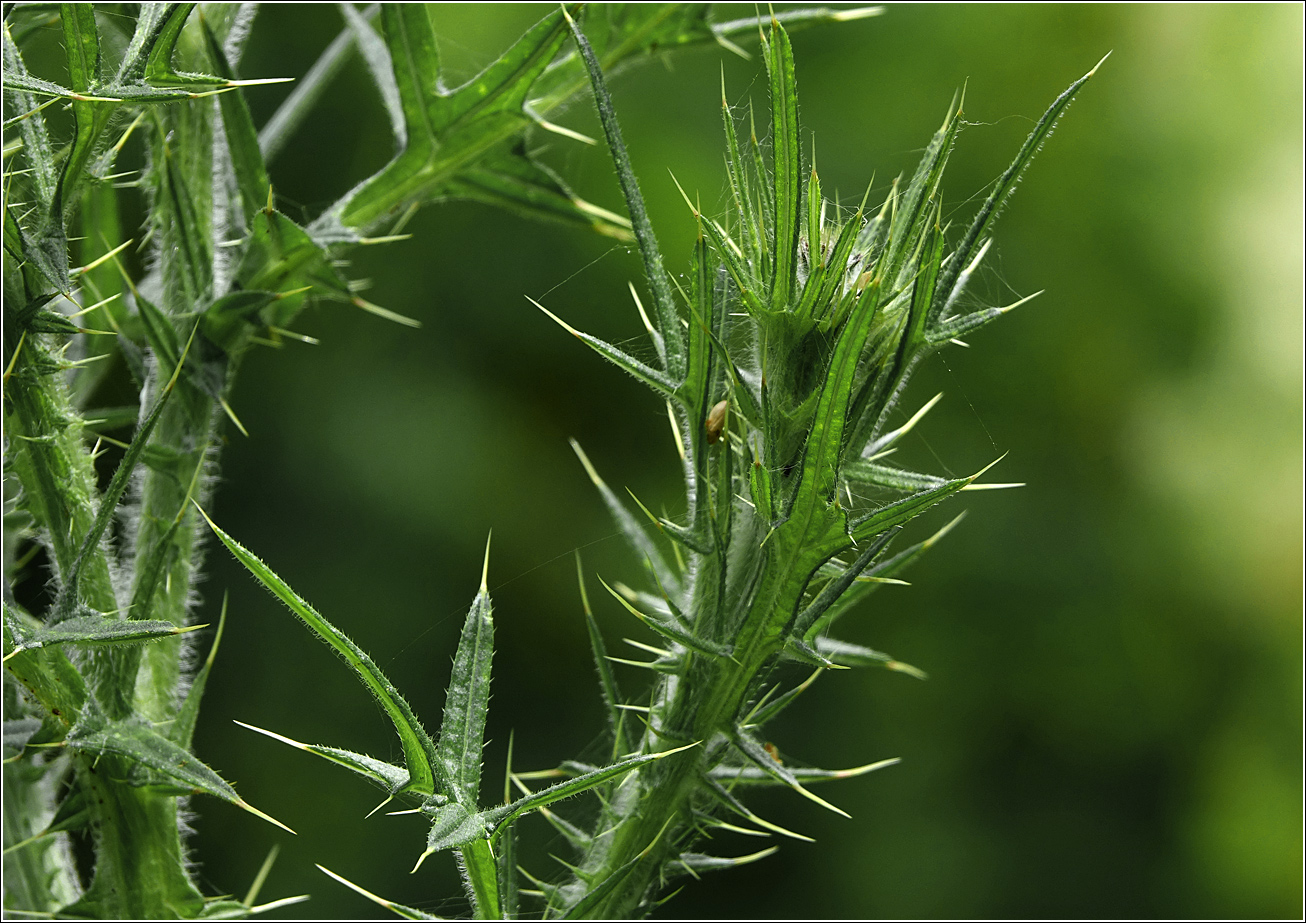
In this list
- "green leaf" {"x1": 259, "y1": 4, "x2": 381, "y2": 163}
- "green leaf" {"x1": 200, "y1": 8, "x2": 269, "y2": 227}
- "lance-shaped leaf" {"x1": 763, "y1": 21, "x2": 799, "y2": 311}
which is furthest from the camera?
"green leaf" {"x1": 259, "y1": 4, "x2": 381, "y2": 163}

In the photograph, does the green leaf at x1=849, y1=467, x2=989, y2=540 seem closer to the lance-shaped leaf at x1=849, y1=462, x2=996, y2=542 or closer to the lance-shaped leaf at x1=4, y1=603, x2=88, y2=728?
the lance-shaped leaf at x1=849, y1=462, x2=996, y2=542

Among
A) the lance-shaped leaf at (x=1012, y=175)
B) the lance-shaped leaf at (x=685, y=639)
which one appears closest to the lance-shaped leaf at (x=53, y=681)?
the lance-shaped leaf at (x=685, y=639)

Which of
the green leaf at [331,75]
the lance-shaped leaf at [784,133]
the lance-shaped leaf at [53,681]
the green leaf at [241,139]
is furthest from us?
the green leaf at [331,75]

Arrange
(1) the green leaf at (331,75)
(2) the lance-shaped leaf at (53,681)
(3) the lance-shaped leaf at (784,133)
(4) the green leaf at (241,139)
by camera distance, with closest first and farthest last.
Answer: (3) the lance-shaped leaf at (784,133)
(2) the lance-shaped leaf at (53,681)
(4) the green leaf at (241,139)
(1) the green leaf at (331,75)

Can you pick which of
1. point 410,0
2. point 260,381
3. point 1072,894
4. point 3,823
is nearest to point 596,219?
point 410,0

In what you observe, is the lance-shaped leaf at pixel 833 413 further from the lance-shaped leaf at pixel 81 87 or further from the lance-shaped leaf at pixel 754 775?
the lance-shaped leaf at pixel 81 87

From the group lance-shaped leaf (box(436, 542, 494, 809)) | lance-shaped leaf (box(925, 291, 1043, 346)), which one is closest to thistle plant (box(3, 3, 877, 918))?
lance-shaped leaf (box(436, 542, 494, 809))
